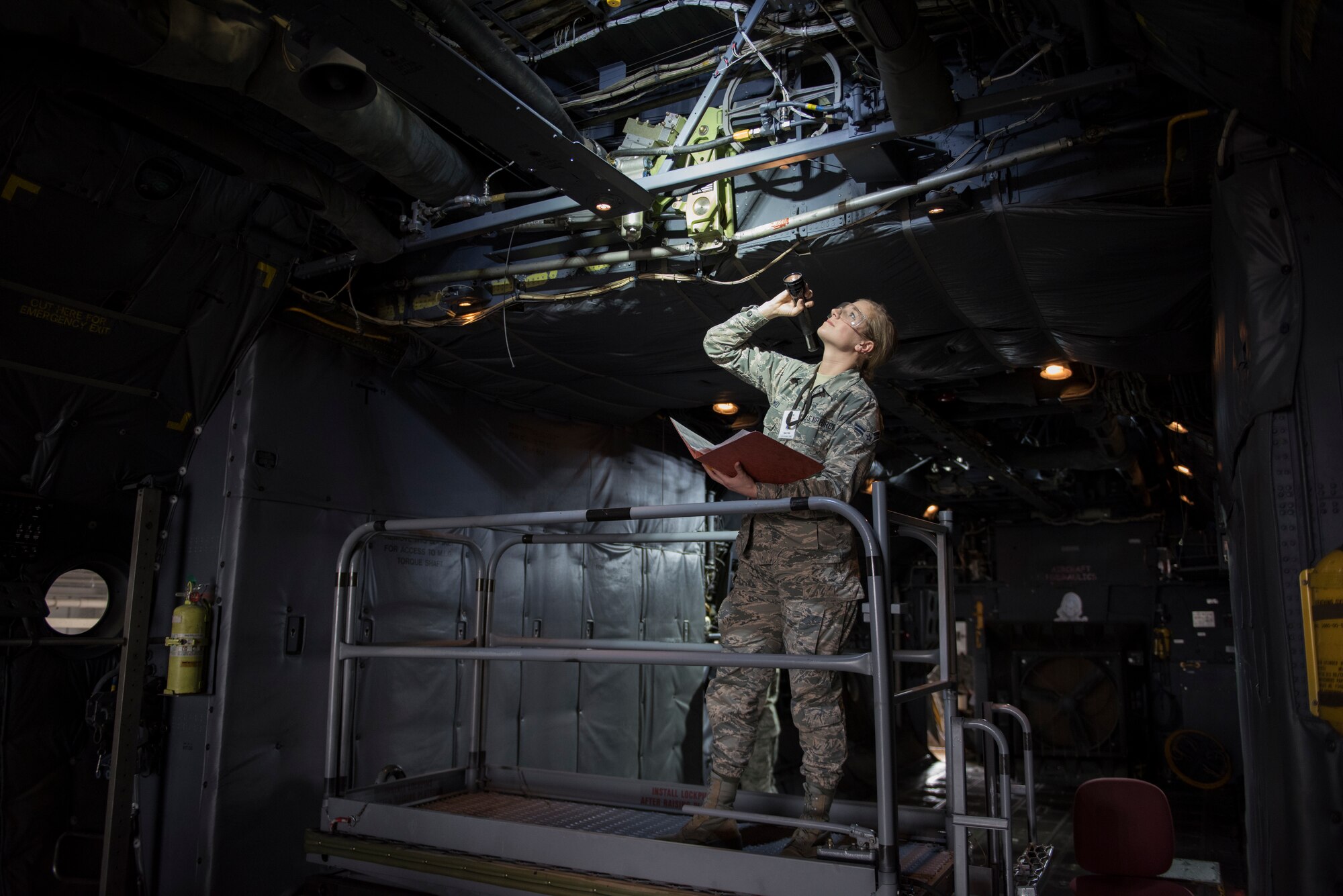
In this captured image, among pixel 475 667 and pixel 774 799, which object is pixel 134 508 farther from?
pixel 774 799

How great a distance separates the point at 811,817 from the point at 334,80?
305cm

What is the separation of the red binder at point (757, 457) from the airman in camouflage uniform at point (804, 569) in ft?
0.21

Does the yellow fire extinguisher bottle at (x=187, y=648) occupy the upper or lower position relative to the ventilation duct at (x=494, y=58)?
lower

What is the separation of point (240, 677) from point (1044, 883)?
228 inches

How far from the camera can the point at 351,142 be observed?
141 inches

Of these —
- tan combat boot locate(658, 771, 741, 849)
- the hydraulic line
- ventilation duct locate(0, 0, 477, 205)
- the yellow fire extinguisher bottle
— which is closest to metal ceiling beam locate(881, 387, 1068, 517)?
the hydraulic line

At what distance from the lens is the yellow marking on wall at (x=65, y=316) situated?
4.12 metres

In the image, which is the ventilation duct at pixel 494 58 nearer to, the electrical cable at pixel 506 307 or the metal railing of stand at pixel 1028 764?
the electrical cable at pixel 506 307

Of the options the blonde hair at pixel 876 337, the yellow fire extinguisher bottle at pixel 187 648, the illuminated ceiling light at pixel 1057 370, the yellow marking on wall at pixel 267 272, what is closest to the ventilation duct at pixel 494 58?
the blonde hair at pixel 876 337

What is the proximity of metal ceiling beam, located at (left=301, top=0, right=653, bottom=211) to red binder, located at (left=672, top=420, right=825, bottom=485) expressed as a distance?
1374mm

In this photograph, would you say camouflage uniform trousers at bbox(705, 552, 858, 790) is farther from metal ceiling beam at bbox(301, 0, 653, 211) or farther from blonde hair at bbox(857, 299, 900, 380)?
metal ceiling beam at bbox(301, 0, 653, 211)

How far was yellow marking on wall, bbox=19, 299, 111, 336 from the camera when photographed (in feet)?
13.5

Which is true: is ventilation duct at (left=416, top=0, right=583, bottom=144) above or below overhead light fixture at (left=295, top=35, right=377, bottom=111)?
above

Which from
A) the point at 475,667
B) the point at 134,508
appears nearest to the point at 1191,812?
the point at 475,667
